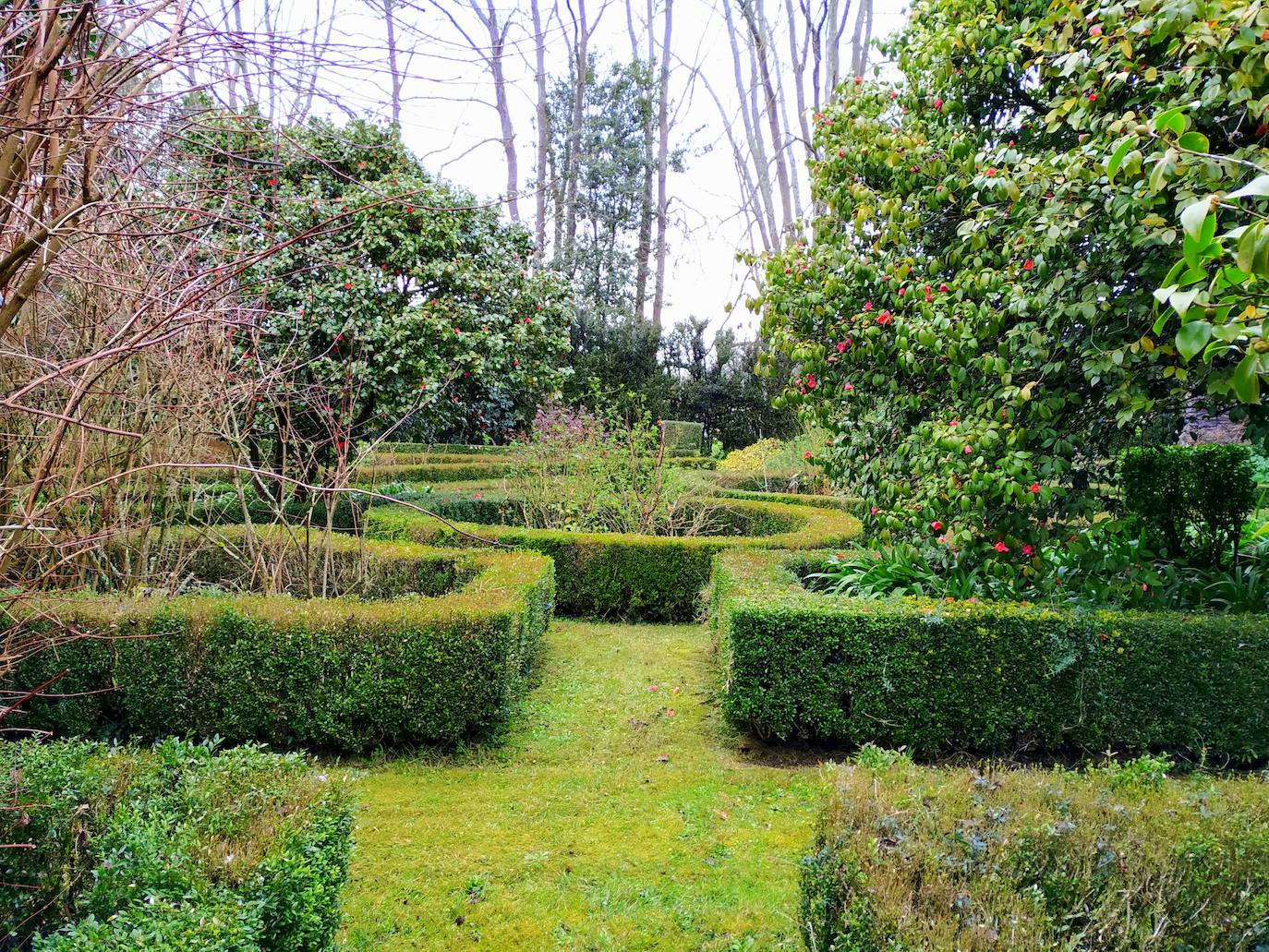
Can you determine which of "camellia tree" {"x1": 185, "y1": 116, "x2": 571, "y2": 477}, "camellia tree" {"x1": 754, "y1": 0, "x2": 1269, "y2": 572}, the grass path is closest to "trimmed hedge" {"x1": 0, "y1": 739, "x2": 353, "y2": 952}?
the grass path

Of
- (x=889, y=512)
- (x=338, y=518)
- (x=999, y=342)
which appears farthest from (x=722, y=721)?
(x=338, y=518)

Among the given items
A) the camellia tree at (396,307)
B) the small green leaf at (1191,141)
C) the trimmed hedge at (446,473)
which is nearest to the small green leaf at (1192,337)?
the small green leaf at (1191,141)

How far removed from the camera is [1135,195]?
124 inches

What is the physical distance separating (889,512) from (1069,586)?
129cm

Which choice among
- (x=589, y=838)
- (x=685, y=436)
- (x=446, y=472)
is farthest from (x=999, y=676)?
(x=685, y=436)

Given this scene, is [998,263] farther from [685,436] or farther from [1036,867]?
[685,436]

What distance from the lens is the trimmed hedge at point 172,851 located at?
1.81 m

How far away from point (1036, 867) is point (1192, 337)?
5.01 ft

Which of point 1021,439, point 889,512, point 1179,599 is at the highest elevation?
point 1021,439

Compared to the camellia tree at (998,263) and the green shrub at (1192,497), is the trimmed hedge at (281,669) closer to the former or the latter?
the camellia tree at (998,263)

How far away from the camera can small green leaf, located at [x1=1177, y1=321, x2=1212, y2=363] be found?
4.42 feet

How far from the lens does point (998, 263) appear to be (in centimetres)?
436

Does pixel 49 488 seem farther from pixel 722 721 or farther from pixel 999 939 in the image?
pixel 999 939

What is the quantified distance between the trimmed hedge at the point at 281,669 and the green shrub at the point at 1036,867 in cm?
233
